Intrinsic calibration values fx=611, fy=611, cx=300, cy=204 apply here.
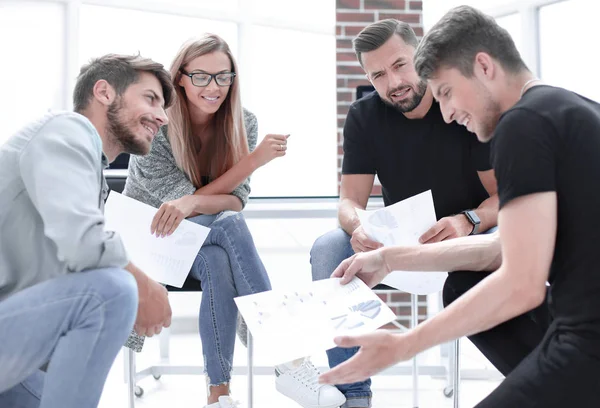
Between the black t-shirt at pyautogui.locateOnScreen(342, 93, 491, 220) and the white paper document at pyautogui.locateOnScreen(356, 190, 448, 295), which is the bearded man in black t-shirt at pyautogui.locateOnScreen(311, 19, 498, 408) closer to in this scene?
A: the black t-shirt at pyautogui.locateOnScreen(342, 93, 491, 220)

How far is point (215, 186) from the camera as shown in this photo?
199 centimetres

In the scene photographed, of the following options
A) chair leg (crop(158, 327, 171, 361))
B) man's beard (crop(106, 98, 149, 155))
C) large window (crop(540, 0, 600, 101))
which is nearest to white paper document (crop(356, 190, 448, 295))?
man's beard (crop(106, 98, 149, 155))

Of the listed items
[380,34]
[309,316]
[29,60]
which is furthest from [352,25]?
[309,316]

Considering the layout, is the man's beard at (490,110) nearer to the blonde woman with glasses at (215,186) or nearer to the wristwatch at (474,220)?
the wristwatch at (474,220)

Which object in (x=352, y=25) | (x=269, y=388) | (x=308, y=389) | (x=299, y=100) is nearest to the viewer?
(x=308, y=389)

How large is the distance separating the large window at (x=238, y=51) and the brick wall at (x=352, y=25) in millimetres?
690

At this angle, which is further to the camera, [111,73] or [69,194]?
[111,73]

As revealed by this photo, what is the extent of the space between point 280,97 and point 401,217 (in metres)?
2.27

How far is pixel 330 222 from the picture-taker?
3.46m

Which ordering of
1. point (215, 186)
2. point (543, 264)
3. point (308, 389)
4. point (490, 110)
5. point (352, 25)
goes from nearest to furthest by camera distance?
point (543, 264) → point (490, 110) → point (308, 389) → point (215, 186) → point (352, 25)

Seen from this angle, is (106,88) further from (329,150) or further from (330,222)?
(329,150)

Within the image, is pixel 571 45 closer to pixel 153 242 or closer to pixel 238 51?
pixel 238 51

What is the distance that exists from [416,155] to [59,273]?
1215 millimetres

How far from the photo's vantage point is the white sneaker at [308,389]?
166cm
